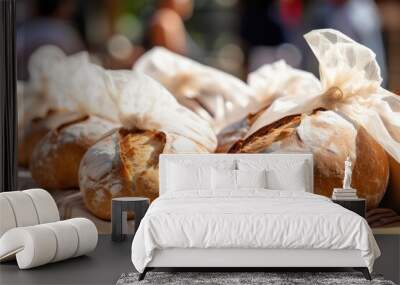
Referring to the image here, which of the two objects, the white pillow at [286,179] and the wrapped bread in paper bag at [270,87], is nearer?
the white pillow at [286,179]

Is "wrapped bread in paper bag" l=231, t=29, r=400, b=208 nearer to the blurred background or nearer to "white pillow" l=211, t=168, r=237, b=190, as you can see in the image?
the blurred background

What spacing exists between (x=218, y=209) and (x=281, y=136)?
7.43 feet

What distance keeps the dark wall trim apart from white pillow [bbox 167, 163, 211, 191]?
1.66m

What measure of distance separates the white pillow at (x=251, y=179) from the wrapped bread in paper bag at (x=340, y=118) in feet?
2.29

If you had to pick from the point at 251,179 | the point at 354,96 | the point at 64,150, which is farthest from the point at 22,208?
the point at 354,96

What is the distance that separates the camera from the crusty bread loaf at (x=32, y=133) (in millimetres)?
7109

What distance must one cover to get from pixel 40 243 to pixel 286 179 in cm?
239

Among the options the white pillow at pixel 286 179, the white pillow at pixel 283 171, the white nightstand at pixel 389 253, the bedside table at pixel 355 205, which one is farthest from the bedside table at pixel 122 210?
the white nightstand at pixel 389 253

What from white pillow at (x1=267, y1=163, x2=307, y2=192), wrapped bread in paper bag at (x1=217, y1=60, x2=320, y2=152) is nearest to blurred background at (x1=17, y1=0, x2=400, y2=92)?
wrapped bread in paper bag at (x1=217, y1=60, x2=320, y2=152)

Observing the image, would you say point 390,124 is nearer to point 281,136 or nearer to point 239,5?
point 281,136

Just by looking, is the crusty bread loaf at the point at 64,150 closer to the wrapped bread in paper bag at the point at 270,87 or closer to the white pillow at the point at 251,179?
the wrapped bread in paper bag at the point at 270,87

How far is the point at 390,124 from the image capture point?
6828 millimetres

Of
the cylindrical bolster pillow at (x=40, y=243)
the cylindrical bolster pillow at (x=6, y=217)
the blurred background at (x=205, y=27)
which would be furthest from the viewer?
the blurred background at (x=205, y=27)

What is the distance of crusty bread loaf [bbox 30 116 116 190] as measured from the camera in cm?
701
